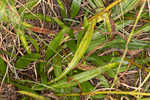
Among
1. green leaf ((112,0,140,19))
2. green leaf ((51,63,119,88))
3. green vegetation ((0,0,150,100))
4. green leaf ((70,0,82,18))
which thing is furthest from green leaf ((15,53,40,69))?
green leaf ((112,0,140,19))

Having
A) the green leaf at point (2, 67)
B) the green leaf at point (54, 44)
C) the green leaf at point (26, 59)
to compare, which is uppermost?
the green leaf at point (54, 44)

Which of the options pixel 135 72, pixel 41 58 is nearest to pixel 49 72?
pixel 41 58

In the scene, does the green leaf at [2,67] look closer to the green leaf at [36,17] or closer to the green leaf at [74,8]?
the green leaf at [36,17]

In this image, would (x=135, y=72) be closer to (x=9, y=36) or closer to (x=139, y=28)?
(x=139, y=28)

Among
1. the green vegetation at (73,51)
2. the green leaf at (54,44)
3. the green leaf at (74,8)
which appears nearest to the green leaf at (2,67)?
the green vegetation at (73,51)

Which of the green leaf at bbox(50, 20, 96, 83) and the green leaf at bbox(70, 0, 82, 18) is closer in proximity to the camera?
the green leaf at bbox(50, 20, 96, 83)

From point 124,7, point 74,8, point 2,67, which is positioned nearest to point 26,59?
point 2,67

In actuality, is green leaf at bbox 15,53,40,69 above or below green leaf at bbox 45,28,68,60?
below

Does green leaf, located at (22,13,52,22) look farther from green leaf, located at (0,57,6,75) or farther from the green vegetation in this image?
green leaf, located at (0,57,6,75)

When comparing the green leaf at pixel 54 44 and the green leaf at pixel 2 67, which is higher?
the green leaf at pixel 54 44

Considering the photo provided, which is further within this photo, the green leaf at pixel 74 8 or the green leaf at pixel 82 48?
the green leaf at pixel 74 8
